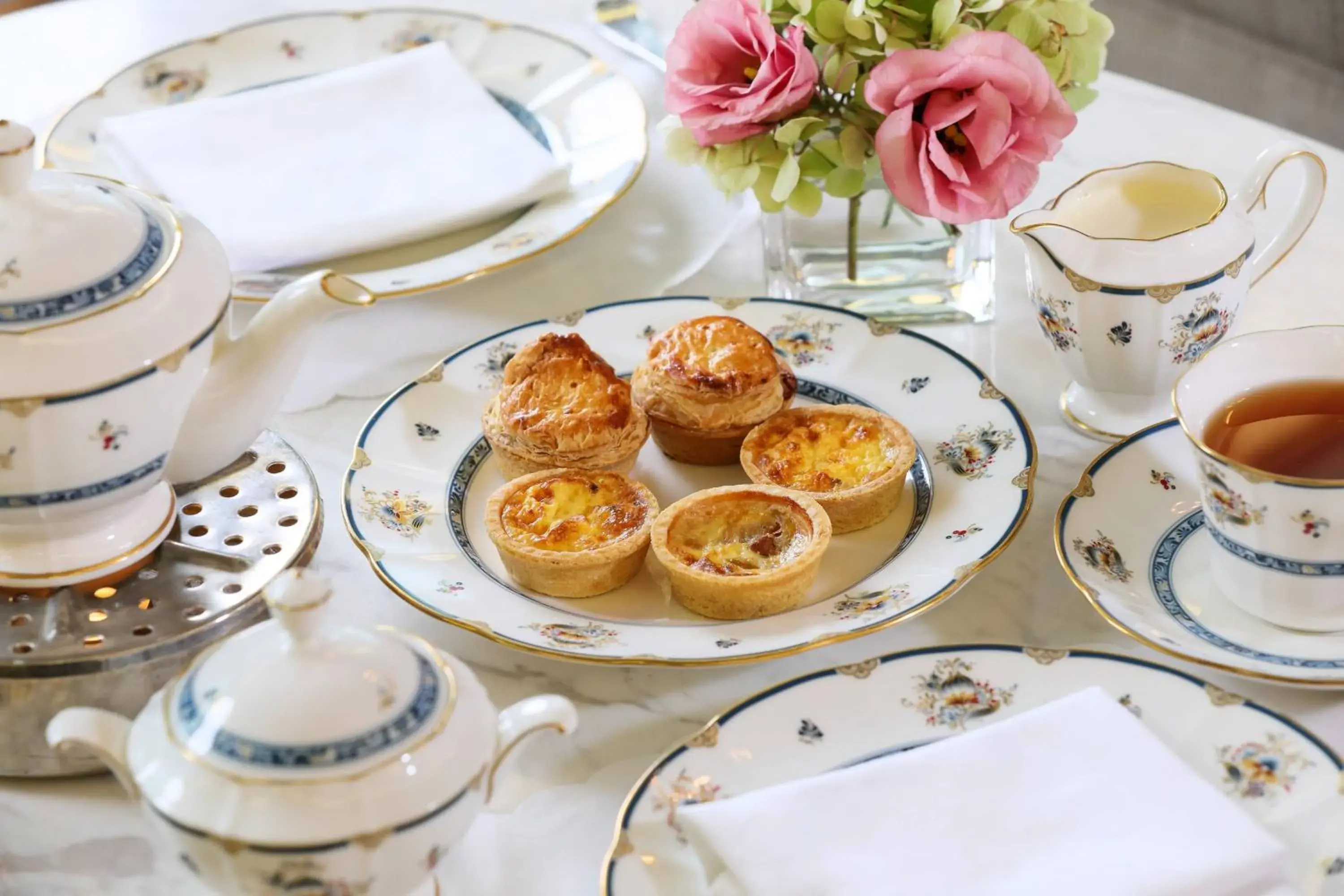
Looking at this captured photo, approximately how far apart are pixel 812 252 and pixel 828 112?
0.21m

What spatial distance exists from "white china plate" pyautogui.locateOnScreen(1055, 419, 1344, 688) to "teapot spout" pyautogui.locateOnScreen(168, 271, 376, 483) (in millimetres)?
Answer: 599

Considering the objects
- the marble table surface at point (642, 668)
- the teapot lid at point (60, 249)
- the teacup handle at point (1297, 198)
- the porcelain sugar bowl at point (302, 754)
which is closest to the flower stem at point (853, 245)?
the marble table surface at point (642, 668)

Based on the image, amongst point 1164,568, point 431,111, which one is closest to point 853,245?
point 1164,568

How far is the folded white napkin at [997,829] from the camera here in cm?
81

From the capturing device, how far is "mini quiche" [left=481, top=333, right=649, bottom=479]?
1.30m

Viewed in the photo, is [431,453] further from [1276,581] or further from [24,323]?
[1276,581]

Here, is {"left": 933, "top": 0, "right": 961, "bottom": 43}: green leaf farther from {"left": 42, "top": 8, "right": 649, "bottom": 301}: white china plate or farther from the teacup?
{"left": 42, "top": 8, "right": 649, "bottom": 301}: white china plate

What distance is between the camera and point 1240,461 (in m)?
1.07

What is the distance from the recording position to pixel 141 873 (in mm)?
955

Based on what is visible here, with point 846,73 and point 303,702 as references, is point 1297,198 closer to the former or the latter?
point 846,73

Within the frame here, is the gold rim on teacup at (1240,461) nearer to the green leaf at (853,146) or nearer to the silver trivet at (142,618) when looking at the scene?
the green leaf at (853,146)

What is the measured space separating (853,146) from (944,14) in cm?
15

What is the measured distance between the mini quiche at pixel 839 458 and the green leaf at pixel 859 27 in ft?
1.11

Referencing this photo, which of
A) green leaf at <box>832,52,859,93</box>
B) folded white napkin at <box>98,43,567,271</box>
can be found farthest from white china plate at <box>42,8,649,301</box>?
green leaf at <box>832,52,859,93</box>
